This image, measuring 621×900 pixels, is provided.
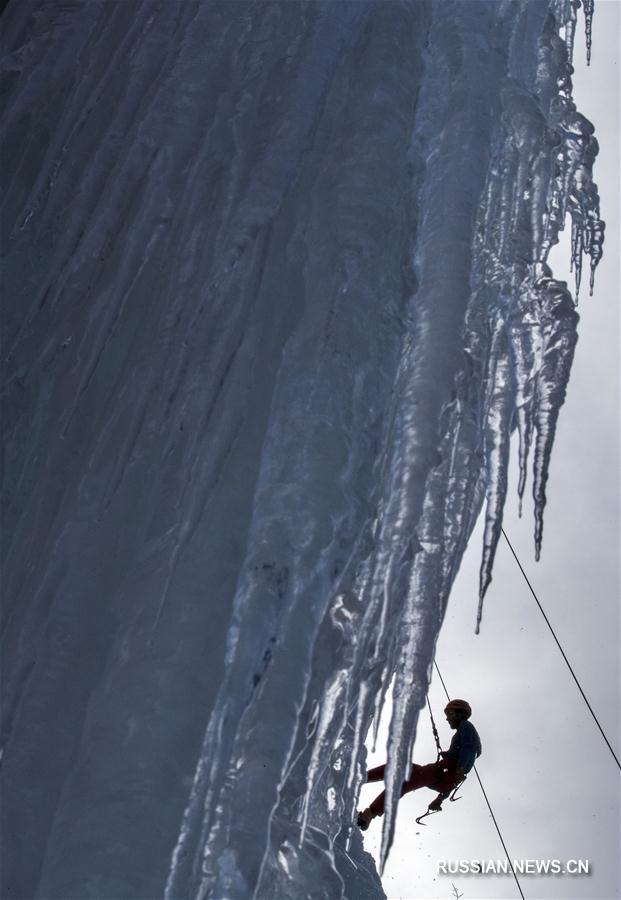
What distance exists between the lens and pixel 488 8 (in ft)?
7.70

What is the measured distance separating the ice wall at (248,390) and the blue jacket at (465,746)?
2168 mm

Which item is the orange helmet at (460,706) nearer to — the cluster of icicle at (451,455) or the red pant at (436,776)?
the red pant at (436,776)

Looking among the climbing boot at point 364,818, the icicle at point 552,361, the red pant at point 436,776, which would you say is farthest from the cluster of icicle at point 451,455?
the red pant at point 436,776

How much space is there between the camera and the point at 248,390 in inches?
66.0

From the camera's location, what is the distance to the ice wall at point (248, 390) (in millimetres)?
1363

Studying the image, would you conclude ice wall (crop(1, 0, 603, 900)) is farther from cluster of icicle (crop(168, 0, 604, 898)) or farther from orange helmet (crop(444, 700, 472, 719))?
orange helmet (crop(444, 700, 472, 719))

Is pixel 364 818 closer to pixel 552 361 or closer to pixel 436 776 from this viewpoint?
pixel 436 776

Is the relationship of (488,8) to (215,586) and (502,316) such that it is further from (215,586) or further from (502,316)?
(215,586)

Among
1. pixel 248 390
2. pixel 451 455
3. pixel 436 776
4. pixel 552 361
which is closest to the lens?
pixel 248 390

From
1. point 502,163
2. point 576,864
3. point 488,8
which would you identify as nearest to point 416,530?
point 502,163

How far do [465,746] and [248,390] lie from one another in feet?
10.9

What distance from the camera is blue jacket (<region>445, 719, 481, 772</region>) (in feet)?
14.9

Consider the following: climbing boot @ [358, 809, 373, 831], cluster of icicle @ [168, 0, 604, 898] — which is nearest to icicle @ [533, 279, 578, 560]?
cluster of icicle @ [168, 0, 604, 898]

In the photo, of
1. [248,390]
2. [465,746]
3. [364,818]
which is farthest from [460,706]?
[248,390]
